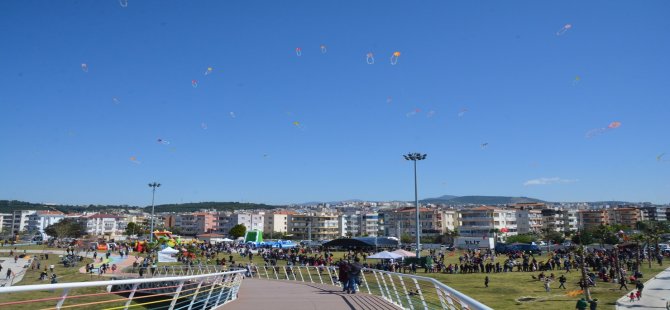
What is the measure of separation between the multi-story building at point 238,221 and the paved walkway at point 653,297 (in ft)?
382

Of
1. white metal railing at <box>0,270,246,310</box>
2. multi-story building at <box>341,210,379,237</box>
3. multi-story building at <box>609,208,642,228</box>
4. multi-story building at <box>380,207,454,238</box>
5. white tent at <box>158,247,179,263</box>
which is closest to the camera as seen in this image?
white metal railing at <box>0,270,246,310</box>

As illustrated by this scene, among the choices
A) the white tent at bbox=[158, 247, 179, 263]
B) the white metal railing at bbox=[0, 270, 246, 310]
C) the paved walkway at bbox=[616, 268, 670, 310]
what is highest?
the white metal railing at bbox=[0, 270, 246, 310]

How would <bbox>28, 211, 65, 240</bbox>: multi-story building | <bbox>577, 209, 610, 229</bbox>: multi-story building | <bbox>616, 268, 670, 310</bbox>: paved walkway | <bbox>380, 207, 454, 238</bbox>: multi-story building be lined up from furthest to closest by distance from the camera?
<bbox>28, 211, 65, 240</bbox>: multi-story building
<bbox>577, 209, 610, 229</bbox>: multi-story building
<bbox>380, 207, 454, 238</bbox>: multi-story building
<bbox>616, 268, 670, 310</bbox>: paved walkway

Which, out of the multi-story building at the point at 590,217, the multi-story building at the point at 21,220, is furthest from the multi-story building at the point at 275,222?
the multi-story building at the point at 21,220

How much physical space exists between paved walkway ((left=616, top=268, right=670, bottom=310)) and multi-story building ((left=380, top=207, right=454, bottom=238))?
7336cm

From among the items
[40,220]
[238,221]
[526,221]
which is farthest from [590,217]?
[40,220]

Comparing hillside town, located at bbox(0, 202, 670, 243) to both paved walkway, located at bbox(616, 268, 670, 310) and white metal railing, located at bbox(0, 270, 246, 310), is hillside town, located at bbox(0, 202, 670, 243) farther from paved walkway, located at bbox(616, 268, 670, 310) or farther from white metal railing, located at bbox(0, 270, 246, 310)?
white metal railing, located at bbox(0, 270, 246, 310)

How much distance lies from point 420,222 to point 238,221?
56.0 m

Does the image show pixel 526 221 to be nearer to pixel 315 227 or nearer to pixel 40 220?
pixel 315 227

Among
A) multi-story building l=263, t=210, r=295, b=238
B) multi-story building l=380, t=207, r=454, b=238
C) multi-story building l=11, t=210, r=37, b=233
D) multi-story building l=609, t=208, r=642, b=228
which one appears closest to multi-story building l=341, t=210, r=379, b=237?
multi-story building l=380, t=207, r=454, b=238

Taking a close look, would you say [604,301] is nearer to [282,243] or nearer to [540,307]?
[540,307]

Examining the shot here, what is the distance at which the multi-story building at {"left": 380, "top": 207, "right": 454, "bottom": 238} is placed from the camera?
10881 centimetres

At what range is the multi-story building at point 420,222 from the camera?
109 metres

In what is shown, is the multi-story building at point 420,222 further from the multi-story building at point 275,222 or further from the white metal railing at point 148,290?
the white metal railing at point 148,290
